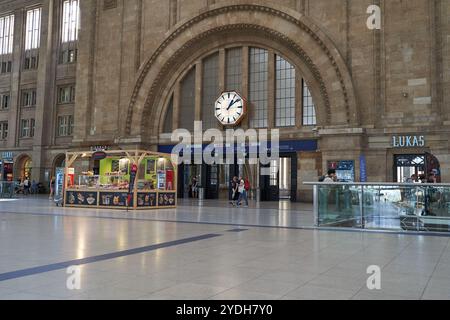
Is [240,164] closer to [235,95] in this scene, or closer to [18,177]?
[235,95]

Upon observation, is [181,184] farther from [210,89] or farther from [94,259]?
[94,259]

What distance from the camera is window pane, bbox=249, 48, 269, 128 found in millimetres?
27781

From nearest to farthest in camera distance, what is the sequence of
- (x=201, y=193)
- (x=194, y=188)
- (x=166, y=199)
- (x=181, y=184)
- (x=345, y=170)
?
(x=166, y=199) < (x=345, y=170) < (x=201, y=193) < (x=194, y=188) < (x=181, y=184)

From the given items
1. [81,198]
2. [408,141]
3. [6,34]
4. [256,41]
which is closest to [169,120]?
[256,41]

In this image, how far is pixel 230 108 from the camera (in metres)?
28.1

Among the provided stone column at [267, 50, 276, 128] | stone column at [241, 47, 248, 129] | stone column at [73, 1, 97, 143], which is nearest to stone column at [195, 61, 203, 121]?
stone column at [241, 47, 248, 129]

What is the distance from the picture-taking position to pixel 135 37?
3055 centimetres

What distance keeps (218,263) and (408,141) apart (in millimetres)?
18527

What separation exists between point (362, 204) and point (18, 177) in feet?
121

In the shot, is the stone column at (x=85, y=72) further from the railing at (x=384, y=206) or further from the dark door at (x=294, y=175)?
the railing at (x=384, y=206)

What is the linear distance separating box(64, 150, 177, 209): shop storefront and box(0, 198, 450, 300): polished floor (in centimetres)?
767

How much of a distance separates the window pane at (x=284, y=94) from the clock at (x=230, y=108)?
7.27ft

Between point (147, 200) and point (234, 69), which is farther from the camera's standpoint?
point (234, 69)

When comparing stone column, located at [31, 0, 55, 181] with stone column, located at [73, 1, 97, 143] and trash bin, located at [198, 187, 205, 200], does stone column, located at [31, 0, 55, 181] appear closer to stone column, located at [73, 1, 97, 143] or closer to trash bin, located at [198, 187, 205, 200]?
stone column, located at [73, 1, 97, 143]
